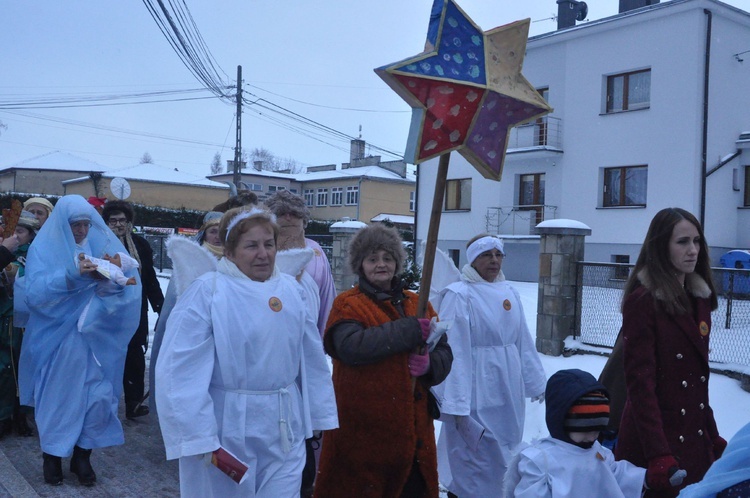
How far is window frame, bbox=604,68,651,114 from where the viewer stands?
66.6 ft

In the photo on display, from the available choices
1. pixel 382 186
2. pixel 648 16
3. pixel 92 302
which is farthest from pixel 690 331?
pixel 382 186

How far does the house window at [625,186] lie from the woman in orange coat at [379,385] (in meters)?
18.3

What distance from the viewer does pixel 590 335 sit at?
320 inches

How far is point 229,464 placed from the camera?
2.92m

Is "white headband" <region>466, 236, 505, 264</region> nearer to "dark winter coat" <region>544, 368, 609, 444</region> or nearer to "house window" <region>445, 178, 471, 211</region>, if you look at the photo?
"dark winter coat" <region>544, 368, 609, 444</region>

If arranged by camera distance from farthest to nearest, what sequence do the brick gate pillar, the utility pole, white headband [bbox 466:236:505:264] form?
1. the utility pole
2. the brick gate pillar
3. white headband [bbox 466:236:505:264]

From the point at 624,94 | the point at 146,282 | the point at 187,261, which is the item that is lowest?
the point at 146,282

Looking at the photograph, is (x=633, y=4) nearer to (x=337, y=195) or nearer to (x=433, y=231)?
(x=433, y=231)

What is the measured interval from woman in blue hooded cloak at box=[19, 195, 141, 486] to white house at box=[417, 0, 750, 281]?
17.3 meters

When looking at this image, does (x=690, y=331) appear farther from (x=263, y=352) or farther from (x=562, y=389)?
(x=263, y=352)

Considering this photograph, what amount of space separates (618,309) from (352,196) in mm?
43934

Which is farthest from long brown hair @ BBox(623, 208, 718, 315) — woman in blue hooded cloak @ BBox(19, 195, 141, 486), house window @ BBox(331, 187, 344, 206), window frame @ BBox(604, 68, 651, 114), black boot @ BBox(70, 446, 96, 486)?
house window @ BBox(331, 187, 344, 206)

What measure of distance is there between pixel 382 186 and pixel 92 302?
45.1 meters

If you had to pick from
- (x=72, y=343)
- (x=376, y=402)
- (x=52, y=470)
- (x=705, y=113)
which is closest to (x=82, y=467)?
(x=52, y=470)
